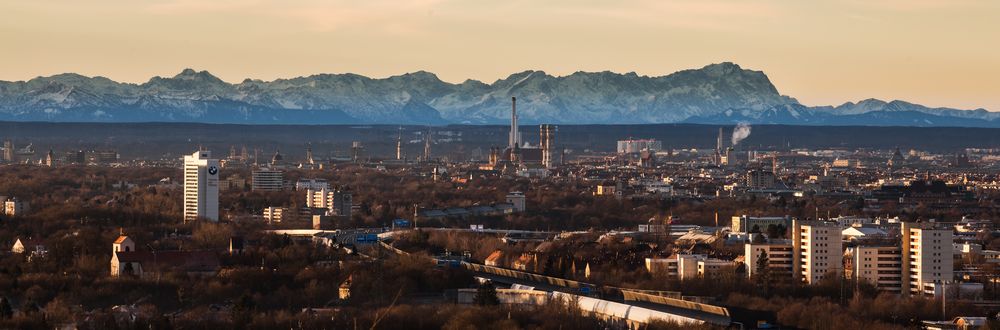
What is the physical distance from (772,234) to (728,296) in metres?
13.7

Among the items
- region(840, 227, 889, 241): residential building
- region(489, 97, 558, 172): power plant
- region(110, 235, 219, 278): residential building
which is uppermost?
region(489, 97, 558, 172): power plant

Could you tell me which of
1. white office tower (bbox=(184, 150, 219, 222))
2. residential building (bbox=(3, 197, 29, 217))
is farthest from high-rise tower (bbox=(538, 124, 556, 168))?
residential building (bbox=(3, 197, 29, 217))

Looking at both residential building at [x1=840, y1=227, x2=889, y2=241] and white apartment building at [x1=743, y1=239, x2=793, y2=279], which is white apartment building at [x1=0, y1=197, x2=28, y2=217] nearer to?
residential building at [x1=840, y1=227, x2=889, y2=241]

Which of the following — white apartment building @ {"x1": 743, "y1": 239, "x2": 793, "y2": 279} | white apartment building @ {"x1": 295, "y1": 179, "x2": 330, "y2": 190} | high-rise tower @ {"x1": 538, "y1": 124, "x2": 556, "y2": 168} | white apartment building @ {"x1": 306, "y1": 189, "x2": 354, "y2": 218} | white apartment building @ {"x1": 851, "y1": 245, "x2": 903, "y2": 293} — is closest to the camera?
white apartment building @ {"x1": 851, "y1": 245, "x2": 903, "y2": 293}

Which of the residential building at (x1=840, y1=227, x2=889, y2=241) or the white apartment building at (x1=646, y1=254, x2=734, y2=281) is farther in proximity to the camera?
the residential building at (x1=840, y1=227, x2=889, y2=241)

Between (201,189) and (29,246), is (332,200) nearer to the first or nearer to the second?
(201,189)

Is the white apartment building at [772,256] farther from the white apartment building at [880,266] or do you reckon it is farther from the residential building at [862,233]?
the residential building at [862,233]

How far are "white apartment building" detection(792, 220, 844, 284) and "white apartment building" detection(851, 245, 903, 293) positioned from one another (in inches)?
28.0

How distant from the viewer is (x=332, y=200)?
102000 mm

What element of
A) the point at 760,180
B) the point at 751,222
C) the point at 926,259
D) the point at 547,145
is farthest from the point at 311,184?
the point at 547,145

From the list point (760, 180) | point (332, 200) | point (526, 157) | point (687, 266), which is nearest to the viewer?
point (687, 266)

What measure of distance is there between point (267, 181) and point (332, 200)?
18452 mm

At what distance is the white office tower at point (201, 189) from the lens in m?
90.5

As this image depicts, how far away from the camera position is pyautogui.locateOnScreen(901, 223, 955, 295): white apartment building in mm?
56688
